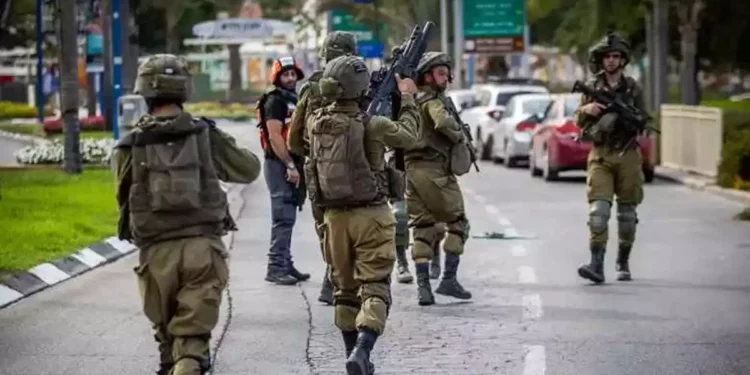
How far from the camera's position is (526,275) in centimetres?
1397

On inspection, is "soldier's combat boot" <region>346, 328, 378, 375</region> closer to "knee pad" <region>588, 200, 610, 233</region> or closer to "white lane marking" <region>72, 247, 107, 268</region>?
"knee pad" <region>588, 200, 610, 233</region>

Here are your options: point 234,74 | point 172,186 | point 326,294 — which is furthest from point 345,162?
point 234,74

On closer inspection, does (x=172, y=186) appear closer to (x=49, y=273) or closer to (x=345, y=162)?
(x=345, y=162)

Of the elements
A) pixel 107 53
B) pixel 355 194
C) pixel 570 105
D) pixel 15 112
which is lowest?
pixel 15 112

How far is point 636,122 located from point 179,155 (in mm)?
6303

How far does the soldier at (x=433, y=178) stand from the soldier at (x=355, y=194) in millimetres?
2692

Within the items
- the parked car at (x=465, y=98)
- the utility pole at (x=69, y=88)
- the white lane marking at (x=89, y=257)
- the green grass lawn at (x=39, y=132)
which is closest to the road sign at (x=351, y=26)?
the green grass lawn at (x=39, y=132)

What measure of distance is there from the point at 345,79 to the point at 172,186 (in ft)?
5.47

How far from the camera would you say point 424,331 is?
35.2 ft

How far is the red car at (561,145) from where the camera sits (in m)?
27.2

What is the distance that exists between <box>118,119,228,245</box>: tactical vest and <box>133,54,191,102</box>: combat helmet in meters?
0.15

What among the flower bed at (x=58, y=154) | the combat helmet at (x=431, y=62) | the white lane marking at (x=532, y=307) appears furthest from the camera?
the flower bed at (x=58, y=154)

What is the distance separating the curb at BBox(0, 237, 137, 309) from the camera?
12.9m

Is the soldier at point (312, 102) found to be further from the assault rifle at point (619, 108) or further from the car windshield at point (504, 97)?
the car windshield at point (504, 97)
